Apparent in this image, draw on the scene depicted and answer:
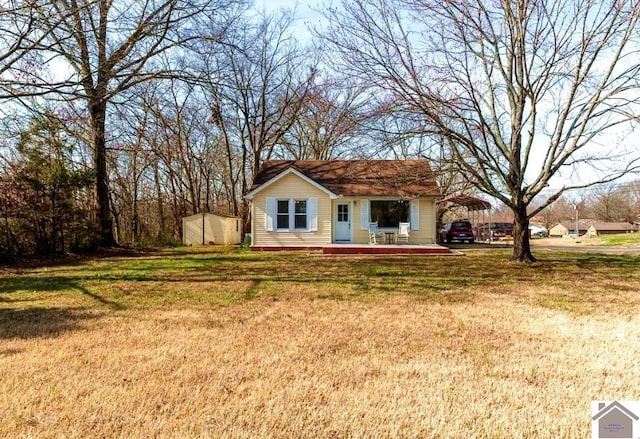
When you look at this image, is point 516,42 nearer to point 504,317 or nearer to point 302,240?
point 504,317

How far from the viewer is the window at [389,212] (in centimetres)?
1878

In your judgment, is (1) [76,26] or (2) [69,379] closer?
(2) [69,379]

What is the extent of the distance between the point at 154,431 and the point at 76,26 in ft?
27.3

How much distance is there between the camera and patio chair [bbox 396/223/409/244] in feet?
58.5

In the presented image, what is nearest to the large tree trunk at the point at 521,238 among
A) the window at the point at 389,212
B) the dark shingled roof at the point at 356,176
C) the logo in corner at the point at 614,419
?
the dark shingled roof at the point at 356,176

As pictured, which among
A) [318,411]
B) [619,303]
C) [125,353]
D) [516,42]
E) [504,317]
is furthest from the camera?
[516,42]

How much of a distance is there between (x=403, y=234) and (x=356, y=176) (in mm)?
3595

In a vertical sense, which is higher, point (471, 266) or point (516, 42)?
point (516, 42)

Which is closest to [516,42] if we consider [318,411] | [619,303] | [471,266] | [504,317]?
[471,266]

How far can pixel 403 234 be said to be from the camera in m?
17.9

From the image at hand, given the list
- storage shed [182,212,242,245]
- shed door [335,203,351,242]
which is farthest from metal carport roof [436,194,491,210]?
storage shed [182,212,242,245]

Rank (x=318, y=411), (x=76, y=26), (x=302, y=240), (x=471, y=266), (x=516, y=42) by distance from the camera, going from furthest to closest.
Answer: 1. (x=302, y=240)
2. (x=471, y=266)
3. (x=516, y=42)
4. (x=76, y=26)
5. (x=318, y=411)

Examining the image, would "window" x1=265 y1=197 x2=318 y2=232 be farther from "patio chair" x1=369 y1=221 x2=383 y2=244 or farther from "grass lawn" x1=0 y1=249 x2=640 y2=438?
"grass lawn" x1=0 y1=249 x2=640 y2=438

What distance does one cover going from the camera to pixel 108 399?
10.2 ft
